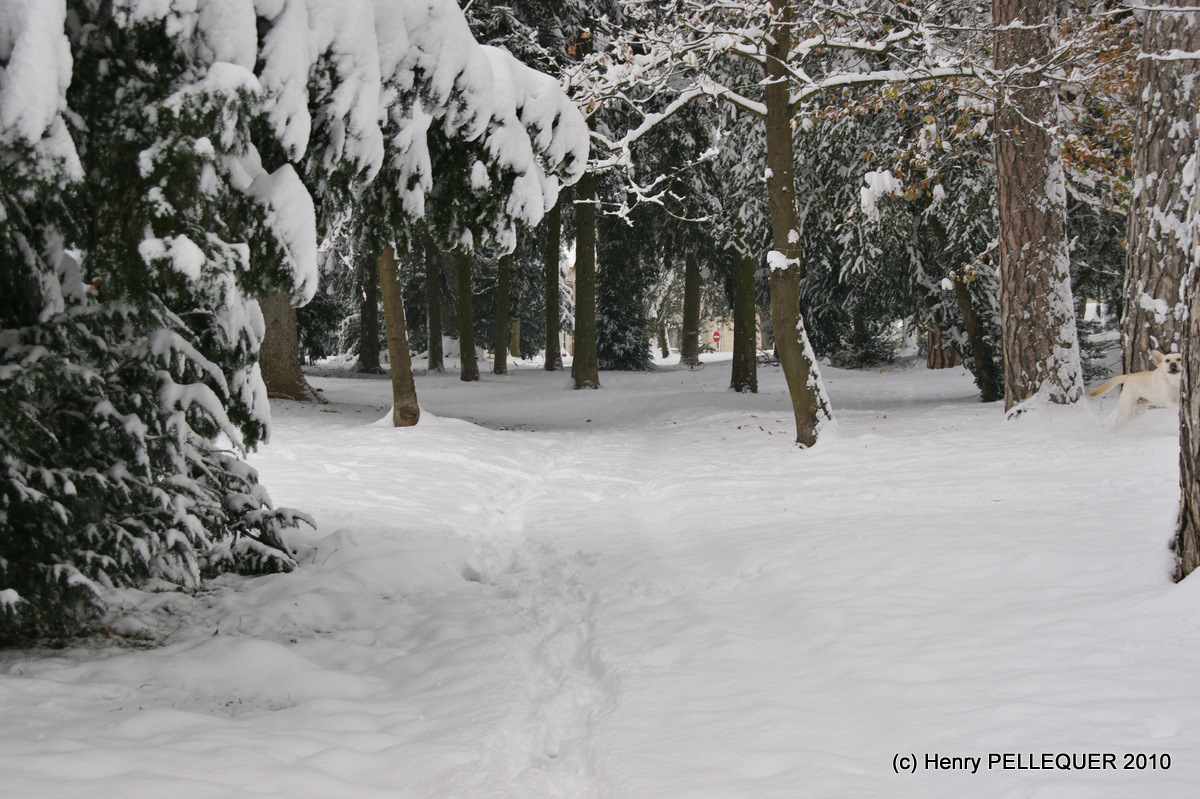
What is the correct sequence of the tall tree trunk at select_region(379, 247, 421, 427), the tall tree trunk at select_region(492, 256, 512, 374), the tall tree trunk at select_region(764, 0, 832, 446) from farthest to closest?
1. the tall tree trunk at select_region(492, 256, 512, 374)
2. the tall tree trunk at select_region(379, 247, 421, 427)
3. the tall tree trunk at select_region(764, 0, 832, 446)

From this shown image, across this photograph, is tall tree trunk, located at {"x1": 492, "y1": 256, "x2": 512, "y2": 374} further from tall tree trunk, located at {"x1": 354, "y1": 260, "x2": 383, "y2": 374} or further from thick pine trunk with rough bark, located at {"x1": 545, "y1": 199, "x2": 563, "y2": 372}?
tall tree trunk, located at {"x1": 354, "y1": 260, "x2": 383, "y2": 374}

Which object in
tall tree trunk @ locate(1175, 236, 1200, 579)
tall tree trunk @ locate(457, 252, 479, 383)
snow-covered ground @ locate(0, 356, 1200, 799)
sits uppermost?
tall tree trunk @ locate(457, 252, 479, 383)

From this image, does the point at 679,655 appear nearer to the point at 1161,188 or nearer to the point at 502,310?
the point at 1161,188

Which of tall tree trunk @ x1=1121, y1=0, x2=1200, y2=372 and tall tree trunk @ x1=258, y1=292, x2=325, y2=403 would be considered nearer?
tall tree trunk @ x1=1121, y1=0, x2=1200, y2=372

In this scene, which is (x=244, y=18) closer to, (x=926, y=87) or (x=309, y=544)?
(x=309, y=544)

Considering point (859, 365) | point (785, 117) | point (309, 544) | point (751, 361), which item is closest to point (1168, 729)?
point (309, 544)

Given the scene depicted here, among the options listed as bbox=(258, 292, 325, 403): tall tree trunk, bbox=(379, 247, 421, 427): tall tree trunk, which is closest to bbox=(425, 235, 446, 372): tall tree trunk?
bbox=(258, 292, 325, 403): tall tree trunk

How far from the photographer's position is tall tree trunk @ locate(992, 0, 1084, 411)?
8953 mm

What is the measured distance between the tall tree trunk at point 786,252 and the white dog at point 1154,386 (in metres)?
2.92

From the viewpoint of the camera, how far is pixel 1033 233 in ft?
29.6

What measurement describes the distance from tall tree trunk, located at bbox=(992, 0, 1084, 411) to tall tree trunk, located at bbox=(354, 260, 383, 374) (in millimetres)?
16586

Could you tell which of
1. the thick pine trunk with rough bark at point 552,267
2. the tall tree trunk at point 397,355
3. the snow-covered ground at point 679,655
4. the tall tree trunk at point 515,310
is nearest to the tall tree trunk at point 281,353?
the tall tree trunk at point 397,355

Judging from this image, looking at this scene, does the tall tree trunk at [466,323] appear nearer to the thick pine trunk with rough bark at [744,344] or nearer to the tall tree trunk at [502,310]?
the tall tree trunk at [502,310]

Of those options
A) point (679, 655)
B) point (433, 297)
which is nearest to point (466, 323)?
point (433, 297)
